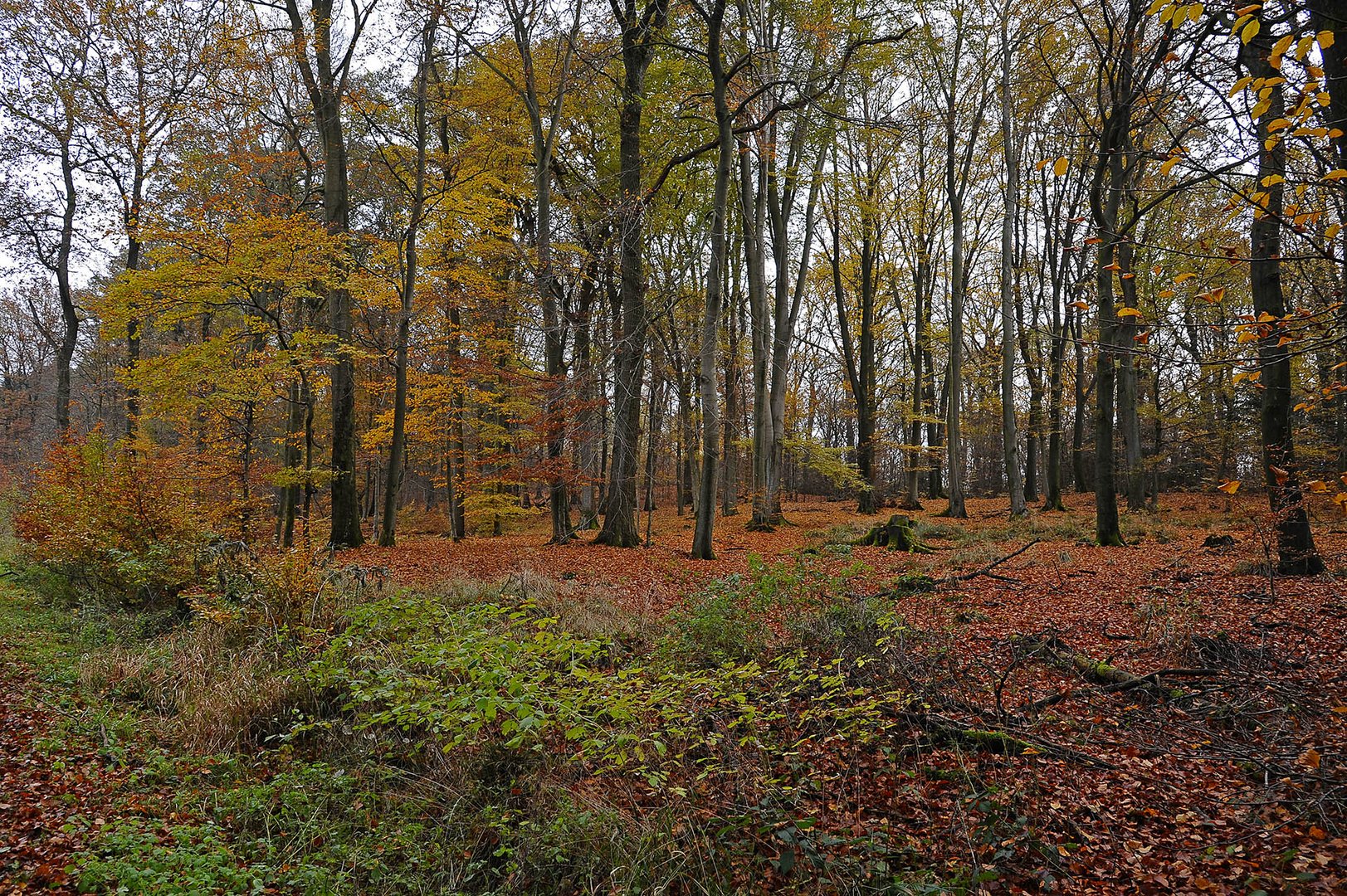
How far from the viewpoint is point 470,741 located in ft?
13.0

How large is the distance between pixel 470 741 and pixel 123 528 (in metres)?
7.04

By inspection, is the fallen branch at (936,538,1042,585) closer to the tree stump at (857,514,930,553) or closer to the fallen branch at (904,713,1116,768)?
the tree stump at (857,514,930,553)

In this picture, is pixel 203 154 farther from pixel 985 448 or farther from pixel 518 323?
pixel 985 448

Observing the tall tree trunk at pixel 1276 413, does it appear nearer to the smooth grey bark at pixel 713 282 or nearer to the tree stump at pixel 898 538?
the tree stump at pixel 898 538

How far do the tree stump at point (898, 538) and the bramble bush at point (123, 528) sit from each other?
1055cm

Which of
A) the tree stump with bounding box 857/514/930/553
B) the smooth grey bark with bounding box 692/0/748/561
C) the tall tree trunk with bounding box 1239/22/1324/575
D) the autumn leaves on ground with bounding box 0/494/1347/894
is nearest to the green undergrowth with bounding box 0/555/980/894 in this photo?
the autumn leaves on ground with bounding box 0/494/1347/894

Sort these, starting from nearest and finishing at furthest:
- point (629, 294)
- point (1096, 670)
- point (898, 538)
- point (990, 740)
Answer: point (990, 740), point (1096, 670), point (898, 538), point (629, 294)

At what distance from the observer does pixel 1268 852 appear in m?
2.76

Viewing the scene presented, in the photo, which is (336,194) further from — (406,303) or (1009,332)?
(1009,332)

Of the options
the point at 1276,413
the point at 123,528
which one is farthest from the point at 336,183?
the point at 1276,413

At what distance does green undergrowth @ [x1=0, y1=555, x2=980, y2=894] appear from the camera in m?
3.25

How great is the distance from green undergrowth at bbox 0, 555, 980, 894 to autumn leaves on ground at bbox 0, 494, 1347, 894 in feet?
0.08

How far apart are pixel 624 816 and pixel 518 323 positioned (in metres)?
14.3

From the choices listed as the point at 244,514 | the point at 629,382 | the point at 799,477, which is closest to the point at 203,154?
the point at 244,514
